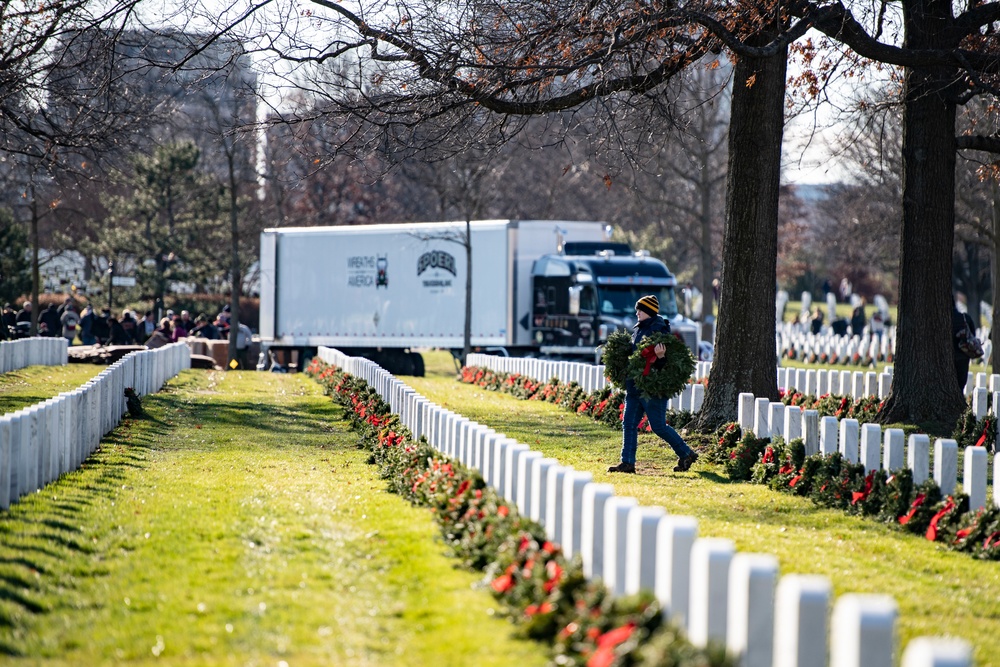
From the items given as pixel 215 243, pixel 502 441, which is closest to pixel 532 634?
pixel 502 441

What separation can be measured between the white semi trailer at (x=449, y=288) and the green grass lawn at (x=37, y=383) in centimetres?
817

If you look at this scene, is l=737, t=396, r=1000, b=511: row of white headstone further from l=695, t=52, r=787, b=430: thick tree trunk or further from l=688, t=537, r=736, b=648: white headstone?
l=688, t=537, r=736, b=648: white headstone

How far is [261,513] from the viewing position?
8656 millimetres

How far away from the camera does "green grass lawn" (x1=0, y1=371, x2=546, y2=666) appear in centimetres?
528

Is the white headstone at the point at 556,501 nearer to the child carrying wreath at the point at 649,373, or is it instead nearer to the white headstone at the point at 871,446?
the white headstone at the point at 871,446

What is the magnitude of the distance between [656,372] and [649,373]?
66 mm

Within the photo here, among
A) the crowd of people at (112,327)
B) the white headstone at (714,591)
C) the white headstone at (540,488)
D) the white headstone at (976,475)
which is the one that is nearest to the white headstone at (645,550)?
the white headstone at (714,591)

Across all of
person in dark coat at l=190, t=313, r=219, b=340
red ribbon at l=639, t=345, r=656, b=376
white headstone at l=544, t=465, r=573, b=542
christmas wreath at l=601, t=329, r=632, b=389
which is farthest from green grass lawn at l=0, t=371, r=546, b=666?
person in dark coat at l=190, t=313, r=219, b=340

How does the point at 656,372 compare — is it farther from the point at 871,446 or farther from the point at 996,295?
the point at 996,295

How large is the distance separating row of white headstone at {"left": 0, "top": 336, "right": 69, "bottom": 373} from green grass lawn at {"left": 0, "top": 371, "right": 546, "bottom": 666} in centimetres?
1276

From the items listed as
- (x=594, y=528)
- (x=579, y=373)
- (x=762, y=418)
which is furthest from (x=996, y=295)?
(x=594, y=528)

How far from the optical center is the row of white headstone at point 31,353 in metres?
22.9

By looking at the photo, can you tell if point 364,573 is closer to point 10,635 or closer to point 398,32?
point 10,635

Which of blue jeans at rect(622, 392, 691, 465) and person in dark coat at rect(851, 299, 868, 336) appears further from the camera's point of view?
person in dark coat at rect(851, 299, 868, 336)
